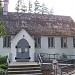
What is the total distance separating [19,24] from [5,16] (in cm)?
274

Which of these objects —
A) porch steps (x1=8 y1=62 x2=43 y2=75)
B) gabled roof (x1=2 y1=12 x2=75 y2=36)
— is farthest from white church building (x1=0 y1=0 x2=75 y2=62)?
porch steps (x1=8 y1=62 x2=43 y2=75)

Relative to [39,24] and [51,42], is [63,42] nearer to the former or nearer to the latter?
[51,42]

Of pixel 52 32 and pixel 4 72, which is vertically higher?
pixel 52 32

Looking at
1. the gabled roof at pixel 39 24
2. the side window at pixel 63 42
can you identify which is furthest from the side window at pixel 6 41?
the side window at pixel 63 42

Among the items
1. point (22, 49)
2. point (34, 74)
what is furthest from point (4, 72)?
point (22, 49)

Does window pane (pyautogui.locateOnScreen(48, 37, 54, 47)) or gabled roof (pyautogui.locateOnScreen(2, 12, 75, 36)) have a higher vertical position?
gabled roof (pyautogui.locateOnScreen(2, 12, 75, 36))

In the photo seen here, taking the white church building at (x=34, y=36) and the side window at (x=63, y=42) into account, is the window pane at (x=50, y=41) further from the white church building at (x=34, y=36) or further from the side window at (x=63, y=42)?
the side window at (x=63, y=42)

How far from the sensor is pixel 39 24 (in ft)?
112

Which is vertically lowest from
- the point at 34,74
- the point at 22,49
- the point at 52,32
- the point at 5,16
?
the point at 34,74

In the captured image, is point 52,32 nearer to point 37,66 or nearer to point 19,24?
point 19,24

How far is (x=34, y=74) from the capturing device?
23.0m

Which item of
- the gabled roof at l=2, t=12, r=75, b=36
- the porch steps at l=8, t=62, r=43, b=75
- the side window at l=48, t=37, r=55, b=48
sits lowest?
the porch steps at l=8, t=62, r=43, b=75

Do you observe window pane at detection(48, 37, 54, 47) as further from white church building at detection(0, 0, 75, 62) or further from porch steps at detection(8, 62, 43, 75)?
porch steps at detection(8, 62, 43, 75)

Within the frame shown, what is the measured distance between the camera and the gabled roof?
1293 inches
